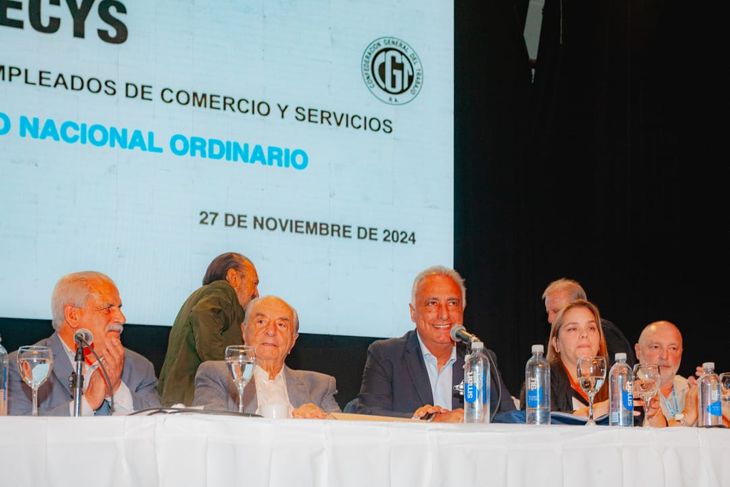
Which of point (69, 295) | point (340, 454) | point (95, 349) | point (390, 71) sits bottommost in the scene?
point (340, 454)

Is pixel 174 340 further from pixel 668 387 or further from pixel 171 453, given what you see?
pixel 171 453

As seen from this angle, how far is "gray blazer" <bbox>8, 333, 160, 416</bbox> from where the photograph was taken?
3301 mm

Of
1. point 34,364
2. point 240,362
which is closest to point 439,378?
point 240,362

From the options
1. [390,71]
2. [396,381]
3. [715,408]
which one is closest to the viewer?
[715,408]

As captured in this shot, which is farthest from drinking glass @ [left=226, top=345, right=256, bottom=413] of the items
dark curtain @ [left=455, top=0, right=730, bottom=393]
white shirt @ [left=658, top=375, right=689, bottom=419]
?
dark curtain @ [left=455, top=0, right=730, bottom=393]

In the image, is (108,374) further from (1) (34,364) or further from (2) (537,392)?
(2) (537,392)

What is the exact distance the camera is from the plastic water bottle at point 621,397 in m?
2.95

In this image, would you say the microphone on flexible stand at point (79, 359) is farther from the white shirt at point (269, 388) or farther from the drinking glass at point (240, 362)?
the white shirt at point (269, 388)

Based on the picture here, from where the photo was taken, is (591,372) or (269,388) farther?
(269,388)

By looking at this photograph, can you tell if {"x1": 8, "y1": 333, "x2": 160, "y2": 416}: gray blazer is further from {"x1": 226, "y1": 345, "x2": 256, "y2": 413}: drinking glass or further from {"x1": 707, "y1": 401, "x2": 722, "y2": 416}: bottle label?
{"x1": 707, "y1": 401, "x2": 722, "y2": 416}: bottle label

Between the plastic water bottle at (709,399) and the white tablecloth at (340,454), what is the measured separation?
70cm

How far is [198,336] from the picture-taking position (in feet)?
14.5

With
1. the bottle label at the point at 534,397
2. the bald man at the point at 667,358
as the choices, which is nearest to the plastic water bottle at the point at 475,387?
the bottle label at the point at 534,397

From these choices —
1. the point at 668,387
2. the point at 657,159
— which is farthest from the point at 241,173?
the point at 657,159
